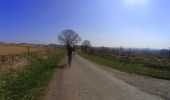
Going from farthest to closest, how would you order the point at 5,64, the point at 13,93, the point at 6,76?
the point at 5,64 < the point at 6,76 < the point at 13,93

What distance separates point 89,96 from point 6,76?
24.4 feet

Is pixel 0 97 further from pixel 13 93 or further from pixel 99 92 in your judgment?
pixel 99 92

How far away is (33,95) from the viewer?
10719 mm

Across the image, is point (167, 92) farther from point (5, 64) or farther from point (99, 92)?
point (5, 64)

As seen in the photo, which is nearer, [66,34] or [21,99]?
[21,99]

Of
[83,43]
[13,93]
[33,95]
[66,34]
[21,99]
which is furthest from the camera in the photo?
[83,43]

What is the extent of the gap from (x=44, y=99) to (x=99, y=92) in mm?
2568

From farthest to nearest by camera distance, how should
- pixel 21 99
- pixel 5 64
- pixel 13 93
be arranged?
pixel 5 64, pixel 13 93, pixel 21 99

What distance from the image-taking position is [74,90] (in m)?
11.9

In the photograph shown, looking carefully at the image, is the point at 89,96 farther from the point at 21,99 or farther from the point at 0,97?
the point at 0,97

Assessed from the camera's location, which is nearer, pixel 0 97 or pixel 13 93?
pixel 0 97

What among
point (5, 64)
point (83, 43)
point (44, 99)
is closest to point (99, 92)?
point (44, 99)

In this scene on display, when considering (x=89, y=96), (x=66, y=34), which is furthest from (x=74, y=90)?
(x=66, y=34)

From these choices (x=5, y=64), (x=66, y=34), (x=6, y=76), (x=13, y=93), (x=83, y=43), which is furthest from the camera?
(x=83, y=43)
